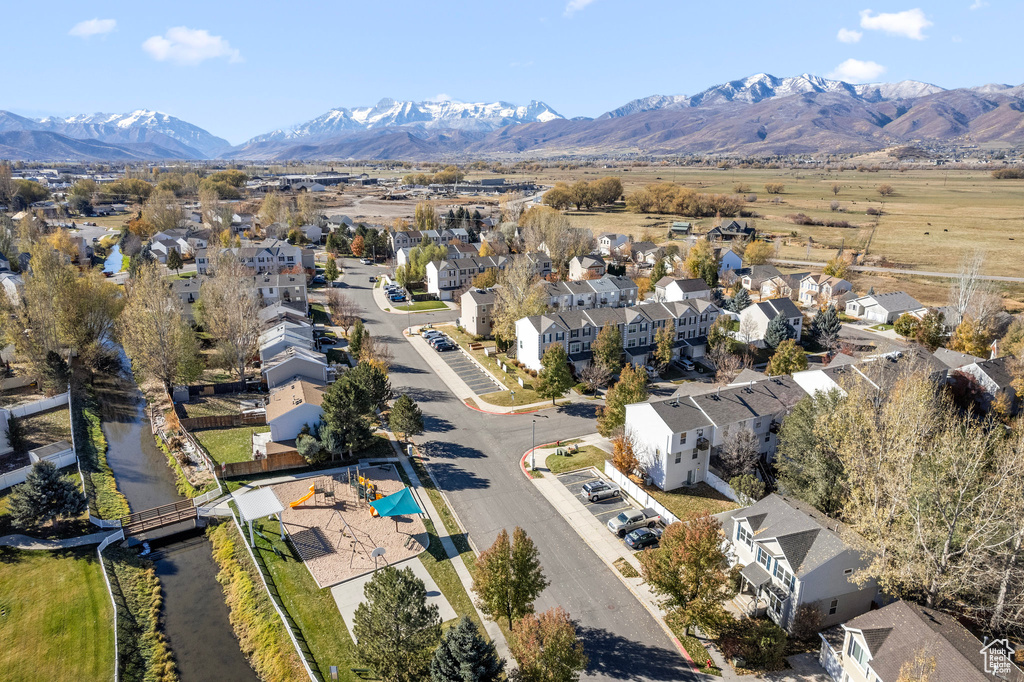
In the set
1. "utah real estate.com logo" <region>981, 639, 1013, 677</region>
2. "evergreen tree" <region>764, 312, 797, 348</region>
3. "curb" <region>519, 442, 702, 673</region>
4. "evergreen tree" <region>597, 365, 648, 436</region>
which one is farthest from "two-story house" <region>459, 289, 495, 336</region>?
"utah real estate.com logo" <region>981, 639, 1013, 677</region>

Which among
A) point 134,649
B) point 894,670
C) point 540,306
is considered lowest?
point 134,649

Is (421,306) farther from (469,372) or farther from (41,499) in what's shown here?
(41,499)

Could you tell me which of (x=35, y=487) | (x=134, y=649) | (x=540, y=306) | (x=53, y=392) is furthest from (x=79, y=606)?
(x=540, y=306)

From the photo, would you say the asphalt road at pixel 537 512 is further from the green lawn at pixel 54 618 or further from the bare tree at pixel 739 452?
the green lawn at pixel 54 618

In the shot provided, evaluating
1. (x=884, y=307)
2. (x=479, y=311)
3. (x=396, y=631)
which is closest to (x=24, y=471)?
(x=396, y=631)

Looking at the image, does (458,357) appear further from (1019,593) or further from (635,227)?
(635,227)

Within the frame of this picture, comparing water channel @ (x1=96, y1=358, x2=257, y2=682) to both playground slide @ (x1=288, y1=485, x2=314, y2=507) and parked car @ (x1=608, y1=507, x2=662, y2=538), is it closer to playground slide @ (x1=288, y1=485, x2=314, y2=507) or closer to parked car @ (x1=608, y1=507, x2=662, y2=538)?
playground slide @ (x1=288, y1=485, x2=314, y2=507)

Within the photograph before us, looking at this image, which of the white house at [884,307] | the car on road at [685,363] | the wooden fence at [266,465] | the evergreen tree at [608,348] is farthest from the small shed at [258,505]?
the white house at [884,307]
